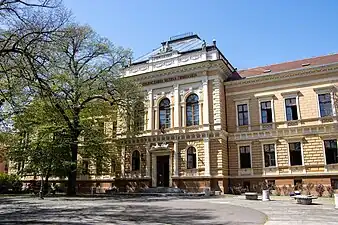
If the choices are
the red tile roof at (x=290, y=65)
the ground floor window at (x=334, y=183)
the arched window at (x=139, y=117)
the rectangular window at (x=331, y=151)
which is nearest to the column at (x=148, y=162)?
the arched window at (x=139, y=117)

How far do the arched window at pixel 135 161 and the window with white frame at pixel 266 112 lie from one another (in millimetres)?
12204

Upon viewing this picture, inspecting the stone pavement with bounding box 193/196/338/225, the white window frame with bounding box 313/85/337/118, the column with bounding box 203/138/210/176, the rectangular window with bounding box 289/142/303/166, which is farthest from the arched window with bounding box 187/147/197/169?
the stone pavement with bounding box 193/196/338/225

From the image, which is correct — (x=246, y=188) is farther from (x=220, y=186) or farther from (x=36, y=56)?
(x=36, y=56)

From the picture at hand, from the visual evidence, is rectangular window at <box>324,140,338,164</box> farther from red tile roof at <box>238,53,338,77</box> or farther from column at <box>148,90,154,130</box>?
column at <box>148,90,154,130</box>

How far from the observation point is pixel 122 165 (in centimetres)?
3272

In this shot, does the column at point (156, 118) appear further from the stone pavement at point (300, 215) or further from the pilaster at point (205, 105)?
the stone pavement at point (300, 215)

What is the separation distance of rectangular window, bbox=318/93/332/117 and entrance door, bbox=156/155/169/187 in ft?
45.8

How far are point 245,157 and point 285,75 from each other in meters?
7.97

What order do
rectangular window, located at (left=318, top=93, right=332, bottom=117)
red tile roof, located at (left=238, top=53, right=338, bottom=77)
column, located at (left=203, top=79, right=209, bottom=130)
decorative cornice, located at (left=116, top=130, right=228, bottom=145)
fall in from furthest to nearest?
red tile roof, located at (left=238, top=53, right=338, bottom=77)
column, located at (left=203, top=79, right=209, bottom=130)
decorative cornice, located at (left=116, top=130, right=228, bottom=145)
rectangular window, located at (left=318, top=93, right=332, bottom=117)

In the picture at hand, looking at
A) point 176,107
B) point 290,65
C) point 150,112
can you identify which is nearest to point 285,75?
point 290,65

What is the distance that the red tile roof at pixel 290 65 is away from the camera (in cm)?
3040

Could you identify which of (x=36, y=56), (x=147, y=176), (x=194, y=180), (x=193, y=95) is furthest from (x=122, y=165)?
(x=36, y=56)

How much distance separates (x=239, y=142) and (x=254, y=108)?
3.35 metres

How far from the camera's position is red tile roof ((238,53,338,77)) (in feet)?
99.7
